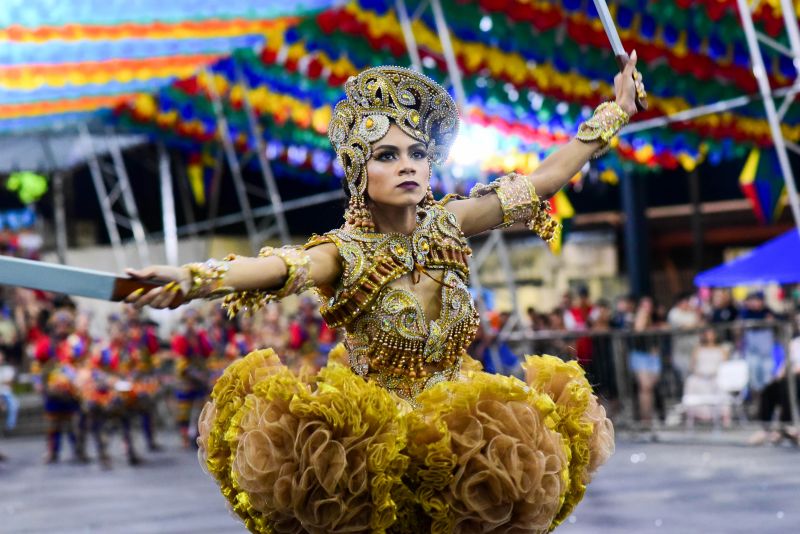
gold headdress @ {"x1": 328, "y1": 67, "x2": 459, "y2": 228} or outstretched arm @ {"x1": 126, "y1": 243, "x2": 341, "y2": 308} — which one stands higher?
gold headdress @ {"x1": 328, "y1": 67, "x2": 459, "y2": 228}

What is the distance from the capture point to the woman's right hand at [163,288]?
2.64 meters

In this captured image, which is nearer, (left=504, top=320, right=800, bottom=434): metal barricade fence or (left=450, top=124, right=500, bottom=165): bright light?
(left=504, top=320, right=800, bottom=434): metal barricade fence

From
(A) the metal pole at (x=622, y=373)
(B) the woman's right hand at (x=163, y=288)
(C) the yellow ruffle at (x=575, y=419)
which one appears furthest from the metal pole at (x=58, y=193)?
(B) the woman's right hand at (x=163, y=288)

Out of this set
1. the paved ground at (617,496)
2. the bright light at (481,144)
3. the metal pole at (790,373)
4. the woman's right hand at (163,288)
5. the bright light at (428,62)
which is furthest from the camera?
the bright light at (481,144)

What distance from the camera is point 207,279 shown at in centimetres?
280

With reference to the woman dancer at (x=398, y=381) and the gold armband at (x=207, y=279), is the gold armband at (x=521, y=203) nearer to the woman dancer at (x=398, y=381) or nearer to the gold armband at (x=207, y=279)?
the woman dancer at (x=398, y=381)

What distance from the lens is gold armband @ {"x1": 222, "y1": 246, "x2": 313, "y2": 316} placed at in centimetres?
299

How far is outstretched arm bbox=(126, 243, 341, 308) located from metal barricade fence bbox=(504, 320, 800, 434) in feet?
26.4

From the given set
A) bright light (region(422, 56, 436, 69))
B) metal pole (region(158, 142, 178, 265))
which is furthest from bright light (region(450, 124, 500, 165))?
metal pole (region(158, 142, 178, 265))

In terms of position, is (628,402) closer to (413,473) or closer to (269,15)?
(269,15)

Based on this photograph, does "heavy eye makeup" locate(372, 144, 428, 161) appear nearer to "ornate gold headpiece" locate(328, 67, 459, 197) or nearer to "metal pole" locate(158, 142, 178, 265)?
"ornate gold headpiece" locate(328, 67, 459, 197)

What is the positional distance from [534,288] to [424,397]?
68.5ft

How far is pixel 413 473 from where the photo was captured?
2959 millimetres

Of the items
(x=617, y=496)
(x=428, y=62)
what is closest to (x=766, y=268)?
(x=428, y=62)
